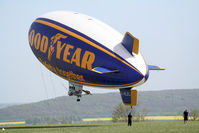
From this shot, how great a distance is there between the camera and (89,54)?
48.7 m

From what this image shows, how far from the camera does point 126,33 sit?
159 feet

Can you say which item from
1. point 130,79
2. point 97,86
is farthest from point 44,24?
point 130,79

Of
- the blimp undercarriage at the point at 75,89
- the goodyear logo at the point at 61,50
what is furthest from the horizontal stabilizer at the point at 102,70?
the blimp undercarriage at the point at 75,89

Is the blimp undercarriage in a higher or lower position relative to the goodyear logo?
lower

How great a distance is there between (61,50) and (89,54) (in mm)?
5192

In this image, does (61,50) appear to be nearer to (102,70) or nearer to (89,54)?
(89,54)

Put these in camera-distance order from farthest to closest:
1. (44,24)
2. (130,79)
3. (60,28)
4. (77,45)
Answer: (44,24) → (60,28) → (77,45) → (130,79)

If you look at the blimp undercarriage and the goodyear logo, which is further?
the blimp undercarriage

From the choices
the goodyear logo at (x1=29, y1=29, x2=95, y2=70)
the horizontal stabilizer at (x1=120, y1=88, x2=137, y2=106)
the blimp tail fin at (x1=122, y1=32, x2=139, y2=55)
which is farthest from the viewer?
the horizontal stabilizer at (x1=120, y1=88, x2=137, y2=106)

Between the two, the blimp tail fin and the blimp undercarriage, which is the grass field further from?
the blimp tail fin

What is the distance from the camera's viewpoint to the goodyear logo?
4894 cm

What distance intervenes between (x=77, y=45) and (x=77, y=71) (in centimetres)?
312

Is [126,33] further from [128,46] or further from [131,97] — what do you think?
[131,97]

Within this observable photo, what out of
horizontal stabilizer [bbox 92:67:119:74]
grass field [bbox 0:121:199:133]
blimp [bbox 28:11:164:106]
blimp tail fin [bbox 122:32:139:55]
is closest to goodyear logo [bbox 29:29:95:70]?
blimp [bbox 28:11:164:106]
